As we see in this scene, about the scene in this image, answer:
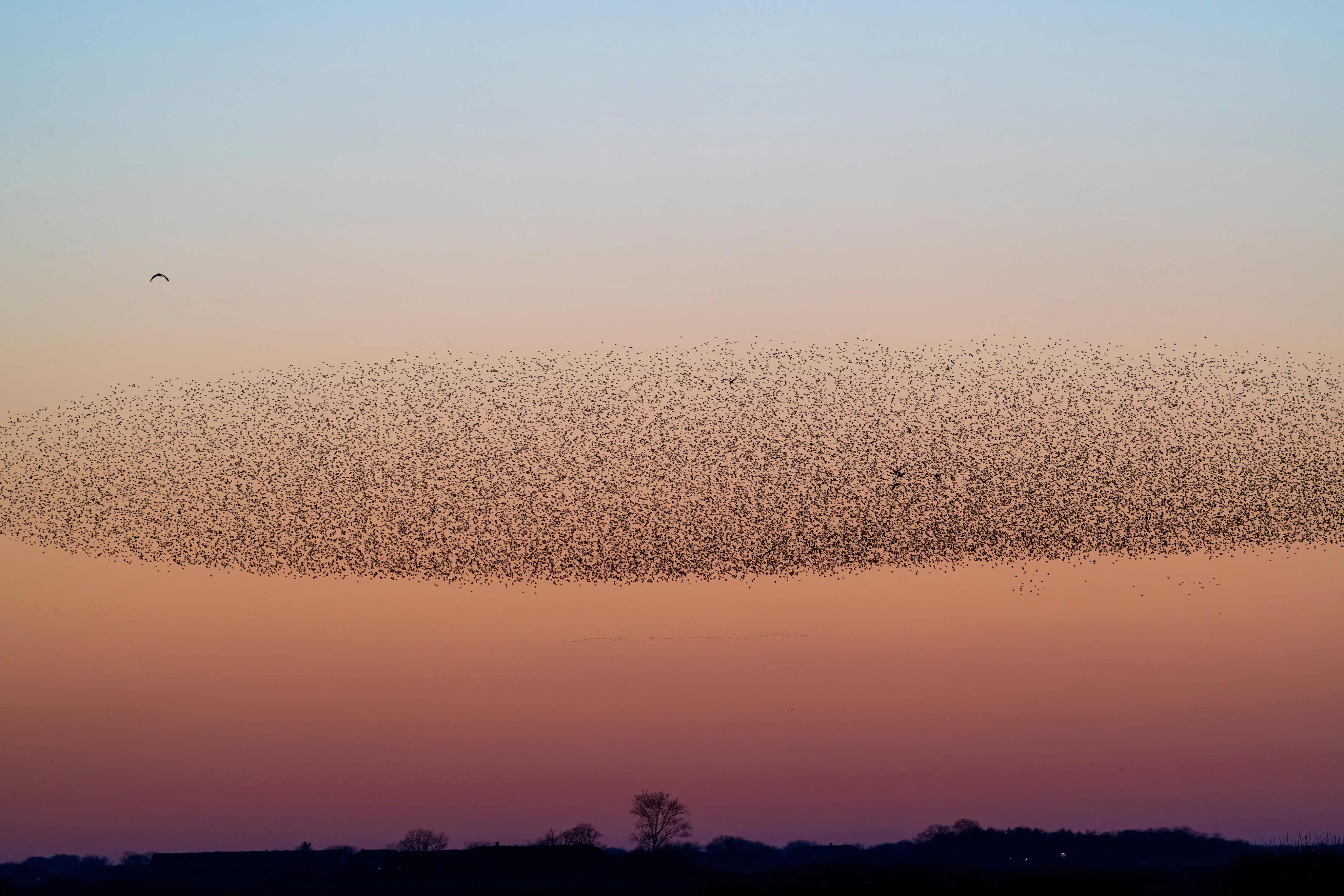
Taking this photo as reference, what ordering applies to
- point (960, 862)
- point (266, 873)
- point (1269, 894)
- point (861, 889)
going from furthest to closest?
point (960, 862)
point (266, 873)
point (861, 889)
point (1269, 894)

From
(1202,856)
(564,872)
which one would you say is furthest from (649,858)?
(1202,856)

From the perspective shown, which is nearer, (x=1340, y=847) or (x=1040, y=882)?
(x=1340, y=847)

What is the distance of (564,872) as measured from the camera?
280 feet

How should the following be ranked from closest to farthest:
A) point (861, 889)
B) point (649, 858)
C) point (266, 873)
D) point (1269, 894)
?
point (1269, 894) → point (861, 889) → point (649, 858) → point (266, 873)

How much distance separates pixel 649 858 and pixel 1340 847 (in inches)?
2010

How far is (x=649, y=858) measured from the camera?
90.7 m

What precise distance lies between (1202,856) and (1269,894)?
99.8 meters

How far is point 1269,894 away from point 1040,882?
13.8 m

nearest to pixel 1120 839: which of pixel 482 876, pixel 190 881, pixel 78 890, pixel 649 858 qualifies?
pixel 649 858

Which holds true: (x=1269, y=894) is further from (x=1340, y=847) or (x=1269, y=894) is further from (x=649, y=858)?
(x=649, y=858)

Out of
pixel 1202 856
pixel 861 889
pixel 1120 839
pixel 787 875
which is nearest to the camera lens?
pixel 861 889

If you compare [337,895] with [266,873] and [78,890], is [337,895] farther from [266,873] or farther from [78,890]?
[266,873]

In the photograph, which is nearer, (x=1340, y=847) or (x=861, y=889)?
(x=1340, y=847)

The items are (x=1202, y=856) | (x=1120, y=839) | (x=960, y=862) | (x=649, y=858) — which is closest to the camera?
(x=649, y=858)
